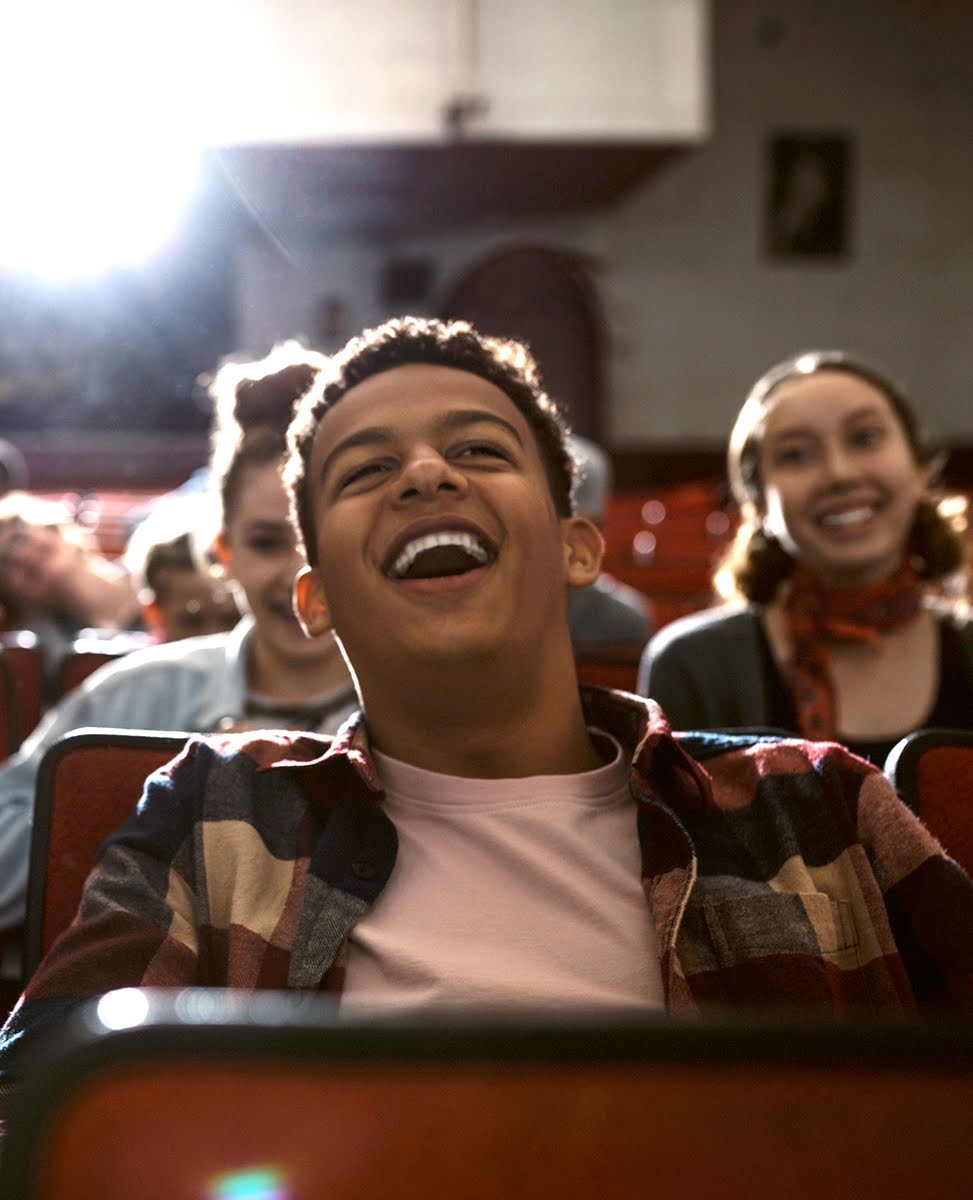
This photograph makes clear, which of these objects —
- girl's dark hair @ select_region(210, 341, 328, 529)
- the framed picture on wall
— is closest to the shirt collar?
girl's dark hair @ select_region(210, 341, 328, 529)

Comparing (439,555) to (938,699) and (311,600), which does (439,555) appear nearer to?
(311,600)

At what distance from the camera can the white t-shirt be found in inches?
40.8

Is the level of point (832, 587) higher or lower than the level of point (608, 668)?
higher

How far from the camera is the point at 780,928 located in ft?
3.47

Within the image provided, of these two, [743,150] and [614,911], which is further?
[743,150]

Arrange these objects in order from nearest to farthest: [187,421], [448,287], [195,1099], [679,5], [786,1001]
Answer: [195,1099], [786,1001], [679,5], [448,287], [187,421]

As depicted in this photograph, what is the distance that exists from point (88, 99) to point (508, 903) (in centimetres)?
822

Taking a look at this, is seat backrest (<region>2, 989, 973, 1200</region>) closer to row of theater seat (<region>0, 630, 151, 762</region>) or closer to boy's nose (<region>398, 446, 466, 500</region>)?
boy's nose (<region>398, 446, 466, 500</region>)

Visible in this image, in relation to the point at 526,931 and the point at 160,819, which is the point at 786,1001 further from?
the point at 160,819

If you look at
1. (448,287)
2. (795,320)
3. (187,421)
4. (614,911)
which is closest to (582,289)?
(448,287)

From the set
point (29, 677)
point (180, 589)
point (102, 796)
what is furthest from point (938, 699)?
point (29, 677)

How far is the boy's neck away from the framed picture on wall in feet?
31.9

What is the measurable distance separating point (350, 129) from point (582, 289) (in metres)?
2.46

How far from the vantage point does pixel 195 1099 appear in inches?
18.4
